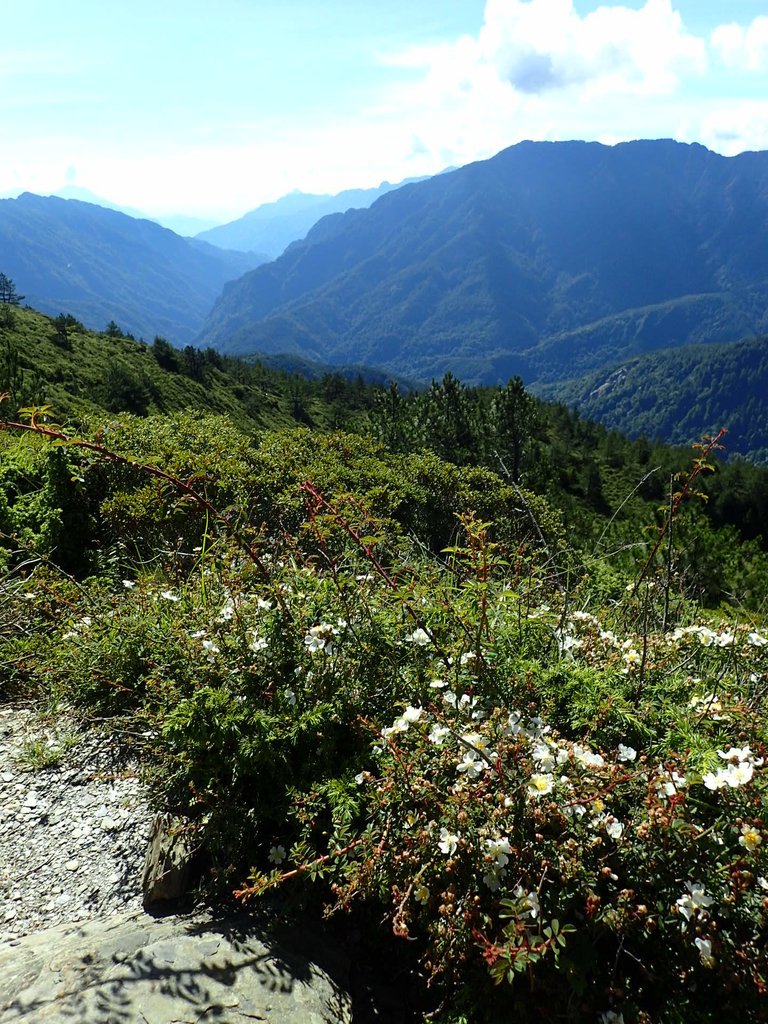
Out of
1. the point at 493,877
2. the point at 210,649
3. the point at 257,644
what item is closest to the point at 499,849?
the point at 493,877

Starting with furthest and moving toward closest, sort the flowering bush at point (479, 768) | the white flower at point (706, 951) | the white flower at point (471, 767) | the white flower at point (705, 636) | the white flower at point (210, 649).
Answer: the white flower at point (705, 636) → the white flower at point (210, 649) → the white flower at point (471, 767) → the flowering bush at point (479, 768) → the white flower at point (706, 951)

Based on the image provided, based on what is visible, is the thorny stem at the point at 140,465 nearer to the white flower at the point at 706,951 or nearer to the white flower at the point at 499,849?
the white flower at the point at 499,849

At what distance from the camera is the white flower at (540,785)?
201 centimetres

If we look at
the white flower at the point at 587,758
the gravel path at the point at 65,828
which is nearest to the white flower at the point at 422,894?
the white flower at the point at 587,758

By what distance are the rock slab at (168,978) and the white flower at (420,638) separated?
1294 mm

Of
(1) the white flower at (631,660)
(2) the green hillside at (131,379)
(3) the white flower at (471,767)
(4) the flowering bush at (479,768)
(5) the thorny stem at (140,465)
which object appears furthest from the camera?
(2) the green hillside at (131,379)

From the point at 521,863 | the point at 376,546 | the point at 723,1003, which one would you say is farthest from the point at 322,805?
the point at 376,546

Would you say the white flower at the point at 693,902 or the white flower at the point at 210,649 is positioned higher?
the white flower at the point at 210,649

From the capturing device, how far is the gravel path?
2729 mm

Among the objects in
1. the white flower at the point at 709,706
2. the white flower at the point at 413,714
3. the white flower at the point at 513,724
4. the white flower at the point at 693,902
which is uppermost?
the white flower at the point at 413,714

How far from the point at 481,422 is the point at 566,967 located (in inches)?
2273

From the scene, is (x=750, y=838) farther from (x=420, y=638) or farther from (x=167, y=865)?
(x=167, y=865)

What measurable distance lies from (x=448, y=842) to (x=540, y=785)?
0.36m

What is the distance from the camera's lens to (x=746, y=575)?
1719 cm
